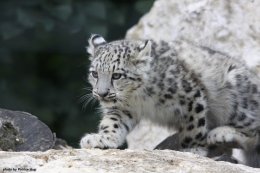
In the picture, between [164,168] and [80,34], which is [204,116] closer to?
[164,168]

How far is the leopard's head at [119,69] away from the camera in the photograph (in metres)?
6.05

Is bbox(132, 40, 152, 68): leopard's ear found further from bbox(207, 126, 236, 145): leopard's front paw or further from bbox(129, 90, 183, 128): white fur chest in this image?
bbox(207, 126, 236, 145): leopard's front paw

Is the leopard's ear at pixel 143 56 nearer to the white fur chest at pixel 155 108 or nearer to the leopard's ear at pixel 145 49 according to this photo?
the leopard's ear at pixel 145 49

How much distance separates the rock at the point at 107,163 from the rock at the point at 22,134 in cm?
69

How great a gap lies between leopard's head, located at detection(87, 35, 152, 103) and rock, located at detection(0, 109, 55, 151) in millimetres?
512

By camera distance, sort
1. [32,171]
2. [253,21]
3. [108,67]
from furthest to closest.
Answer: [253,21]
[108,67]
[32,171]

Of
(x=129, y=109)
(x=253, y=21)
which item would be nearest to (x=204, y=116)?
(x=129, y=109)

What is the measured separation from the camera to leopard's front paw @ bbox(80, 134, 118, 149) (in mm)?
5820

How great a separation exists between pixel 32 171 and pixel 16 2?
13.6ft

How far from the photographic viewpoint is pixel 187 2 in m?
7.38

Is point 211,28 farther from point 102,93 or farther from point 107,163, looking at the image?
point 107,163

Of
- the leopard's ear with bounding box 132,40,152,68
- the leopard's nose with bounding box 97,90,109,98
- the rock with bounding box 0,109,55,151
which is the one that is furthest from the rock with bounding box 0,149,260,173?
the leopard's ear with bounding box 132,40,152,68

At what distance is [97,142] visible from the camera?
5.85 m

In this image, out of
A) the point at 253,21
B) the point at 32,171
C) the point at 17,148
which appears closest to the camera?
the point at 32,171
